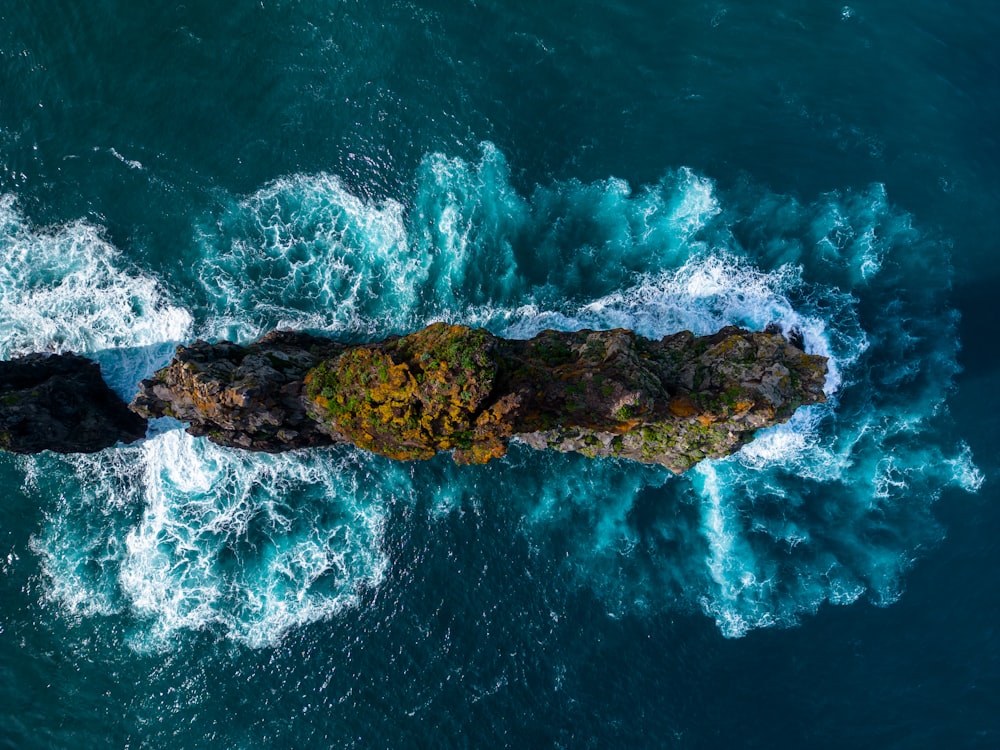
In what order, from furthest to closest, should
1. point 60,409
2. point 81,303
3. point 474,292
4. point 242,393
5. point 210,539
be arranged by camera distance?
point 81,303, point 210,539, point 474,292, point 60,409, point 242,393

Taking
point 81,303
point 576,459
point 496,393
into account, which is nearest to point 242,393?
point 496,393

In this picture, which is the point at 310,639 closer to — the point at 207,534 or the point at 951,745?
the point at 207,534

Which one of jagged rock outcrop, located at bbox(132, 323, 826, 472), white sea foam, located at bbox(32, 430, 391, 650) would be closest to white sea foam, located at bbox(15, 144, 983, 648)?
white sea foam, located at bbox(32, 430, 391, 650)

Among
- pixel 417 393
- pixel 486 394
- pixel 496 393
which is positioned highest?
pixel 486 394

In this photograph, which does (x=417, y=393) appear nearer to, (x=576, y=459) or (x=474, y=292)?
(x=474, y=292)

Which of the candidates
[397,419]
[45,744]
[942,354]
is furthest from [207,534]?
[942,354]
